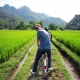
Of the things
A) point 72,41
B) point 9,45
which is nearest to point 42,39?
point 9,45

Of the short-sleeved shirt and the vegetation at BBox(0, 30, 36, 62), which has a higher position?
the short-sleeved shirt

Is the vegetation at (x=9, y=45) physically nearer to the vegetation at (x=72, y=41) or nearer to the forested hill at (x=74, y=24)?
the vegetation at (x=72, y=41)

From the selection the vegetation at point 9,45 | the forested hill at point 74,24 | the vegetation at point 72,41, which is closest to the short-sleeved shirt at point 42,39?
the vegetation at point 9,45

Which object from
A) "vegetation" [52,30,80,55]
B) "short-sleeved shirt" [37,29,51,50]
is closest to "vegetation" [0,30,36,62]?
"short-sleeved shirt" [37,29,51,50]

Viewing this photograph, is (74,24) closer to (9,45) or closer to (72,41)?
(72,41)

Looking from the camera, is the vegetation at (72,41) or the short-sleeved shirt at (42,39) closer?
the short-sleeved shirt at (42,39)

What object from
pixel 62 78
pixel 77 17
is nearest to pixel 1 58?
pixel 62 78

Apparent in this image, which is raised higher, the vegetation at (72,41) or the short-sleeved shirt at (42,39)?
the short-sleeved shirt at (42,39)

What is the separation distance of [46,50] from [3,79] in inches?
70.3

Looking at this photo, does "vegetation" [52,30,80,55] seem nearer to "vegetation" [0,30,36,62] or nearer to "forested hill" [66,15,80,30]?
"vegetation" [0,30,36,62]

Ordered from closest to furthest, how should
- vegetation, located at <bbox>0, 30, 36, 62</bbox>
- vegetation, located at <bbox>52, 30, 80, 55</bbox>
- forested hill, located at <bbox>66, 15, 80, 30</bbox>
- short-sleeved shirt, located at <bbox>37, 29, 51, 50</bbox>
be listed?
short-sleeved shirt, located at <bbox>37, 29, 51, 50</bbox> < vegetation, located at <bbox>0, 30, 36, 62</bbox> < vegetation, located at <bbox>52, 30, 80, 55</bbox> < forested hill, located at <bbox>66, 15, 80, 30</bbox>

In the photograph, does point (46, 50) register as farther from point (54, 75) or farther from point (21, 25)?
point (21, 25)

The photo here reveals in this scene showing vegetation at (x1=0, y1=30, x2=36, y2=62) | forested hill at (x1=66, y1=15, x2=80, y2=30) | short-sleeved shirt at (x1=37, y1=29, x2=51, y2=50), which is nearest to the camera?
short-sleeved shirt at (x1=37, y1=29, x2=51, y2=50)

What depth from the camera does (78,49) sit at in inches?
374
